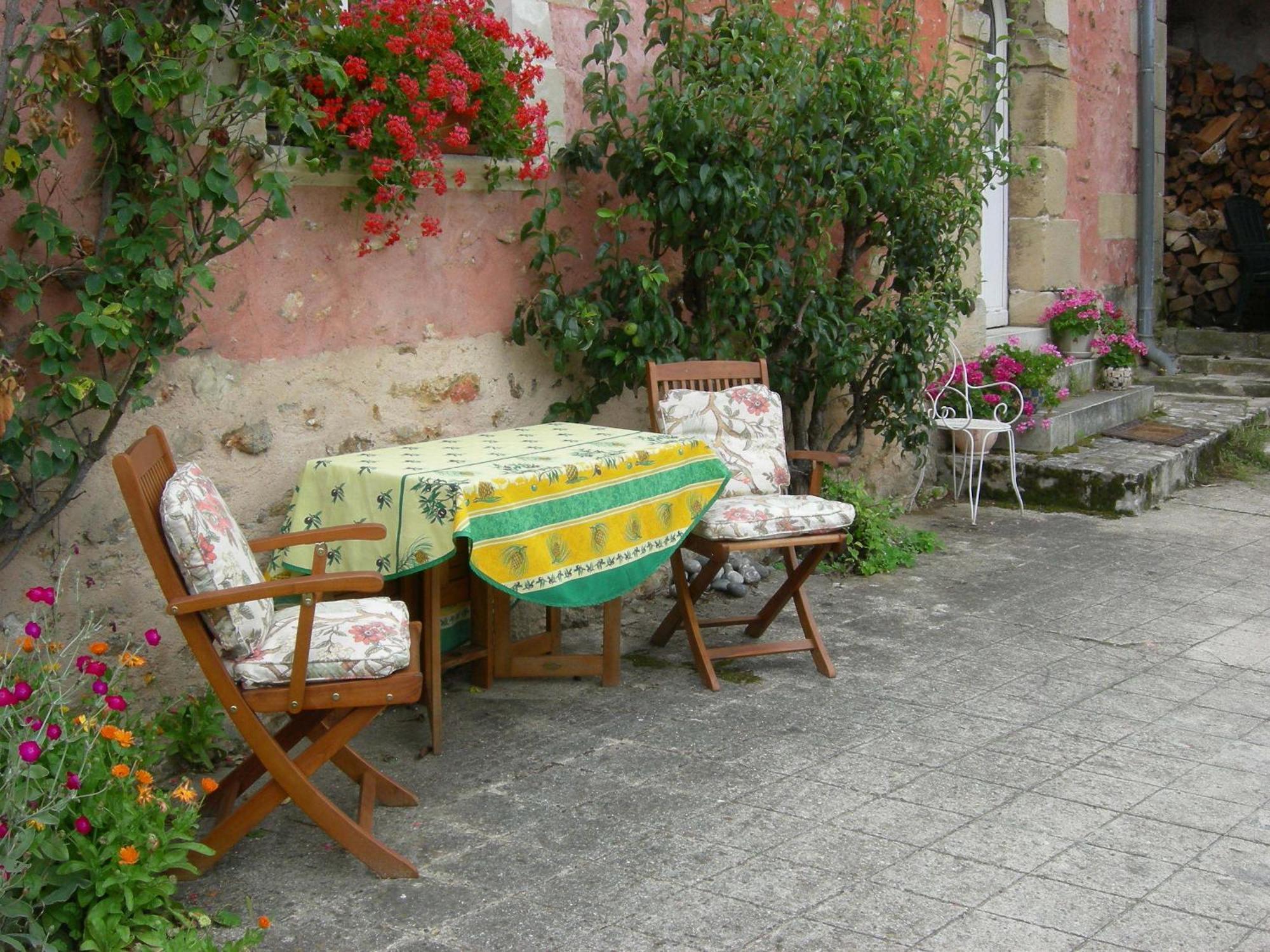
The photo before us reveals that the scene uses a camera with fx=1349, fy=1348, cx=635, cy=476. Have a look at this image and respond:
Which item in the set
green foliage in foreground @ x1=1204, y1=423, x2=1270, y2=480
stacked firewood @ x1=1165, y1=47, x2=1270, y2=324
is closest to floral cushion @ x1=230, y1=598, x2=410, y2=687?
green foliage in foreground @ x1=1204, y1=423, x2=1270, y2=480

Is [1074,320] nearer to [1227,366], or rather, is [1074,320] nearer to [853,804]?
[1227,366]

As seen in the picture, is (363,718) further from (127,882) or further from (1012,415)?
(1012,415)

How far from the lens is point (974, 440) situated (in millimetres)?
6871

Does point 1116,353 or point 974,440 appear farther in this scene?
point 1116,353

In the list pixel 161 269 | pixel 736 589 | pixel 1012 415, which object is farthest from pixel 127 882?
pixel 1012 415

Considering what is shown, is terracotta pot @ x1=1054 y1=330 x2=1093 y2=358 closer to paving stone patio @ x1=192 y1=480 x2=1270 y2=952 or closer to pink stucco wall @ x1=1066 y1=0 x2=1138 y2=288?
pink stucco wall @ x1=1066 y1=0 x2=1138 y2=288

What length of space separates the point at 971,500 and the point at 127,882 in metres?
5.06

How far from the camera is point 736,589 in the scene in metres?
5.41

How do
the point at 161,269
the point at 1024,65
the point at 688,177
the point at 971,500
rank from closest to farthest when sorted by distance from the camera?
the point at 161,269
the point at 688,177
the point at 971,500
the point at 1024,65

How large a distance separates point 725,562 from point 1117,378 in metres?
4.81

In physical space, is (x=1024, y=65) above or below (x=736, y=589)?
above

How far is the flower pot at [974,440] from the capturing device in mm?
6766

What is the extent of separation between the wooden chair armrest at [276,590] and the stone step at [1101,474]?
489 centimetres

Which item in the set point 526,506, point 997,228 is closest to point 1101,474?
point 997,228
